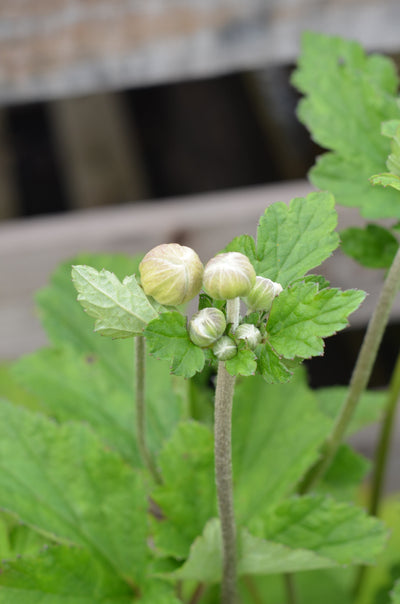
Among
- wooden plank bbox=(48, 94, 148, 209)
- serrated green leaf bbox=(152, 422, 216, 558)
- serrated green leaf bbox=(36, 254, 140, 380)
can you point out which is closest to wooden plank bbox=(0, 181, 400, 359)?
serrated green leaf bbox=(36, 254, 140, 380)

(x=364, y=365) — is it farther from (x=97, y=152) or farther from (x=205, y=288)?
(x=97, y=152)

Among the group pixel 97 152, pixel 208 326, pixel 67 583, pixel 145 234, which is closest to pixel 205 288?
pixel 208 326

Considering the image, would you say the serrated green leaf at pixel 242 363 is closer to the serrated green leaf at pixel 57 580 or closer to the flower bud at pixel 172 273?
the flower bud at pixel 172 273

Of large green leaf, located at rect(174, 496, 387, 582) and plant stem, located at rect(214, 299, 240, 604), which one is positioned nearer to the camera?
plant stem, located at rect(214, 299, 240, 604)

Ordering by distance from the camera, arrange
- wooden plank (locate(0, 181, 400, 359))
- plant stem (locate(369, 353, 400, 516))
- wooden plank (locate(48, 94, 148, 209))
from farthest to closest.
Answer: wooden plank (locate(48, 94, 148, 209)) < wooden plank (locate(0, 181, 400, 359)) < plant stem (locate(369, 353, 400, 516))

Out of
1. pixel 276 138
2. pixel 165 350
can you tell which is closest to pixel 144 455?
pixel 165 350

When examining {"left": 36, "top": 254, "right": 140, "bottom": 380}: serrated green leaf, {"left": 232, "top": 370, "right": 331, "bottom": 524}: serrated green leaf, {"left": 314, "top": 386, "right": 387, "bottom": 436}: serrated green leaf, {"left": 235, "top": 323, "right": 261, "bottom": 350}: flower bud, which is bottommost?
{"left": 314, "top": 386, "right": 387, "bottom": 436}: serrated green leaf

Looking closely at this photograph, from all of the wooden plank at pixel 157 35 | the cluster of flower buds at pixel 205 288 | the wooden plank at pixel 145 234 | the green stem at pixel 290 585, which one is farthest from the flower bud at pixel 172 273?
the wooden plank at pixel 157 35

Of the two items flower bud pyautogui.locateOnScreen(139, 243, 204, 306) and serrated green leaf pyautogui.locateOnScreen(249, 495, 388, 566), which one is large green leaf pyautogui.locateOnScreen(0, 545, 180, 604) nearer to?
serrated green leaf pyautogui.locateOnScreen(249, 495, 388, 566)
